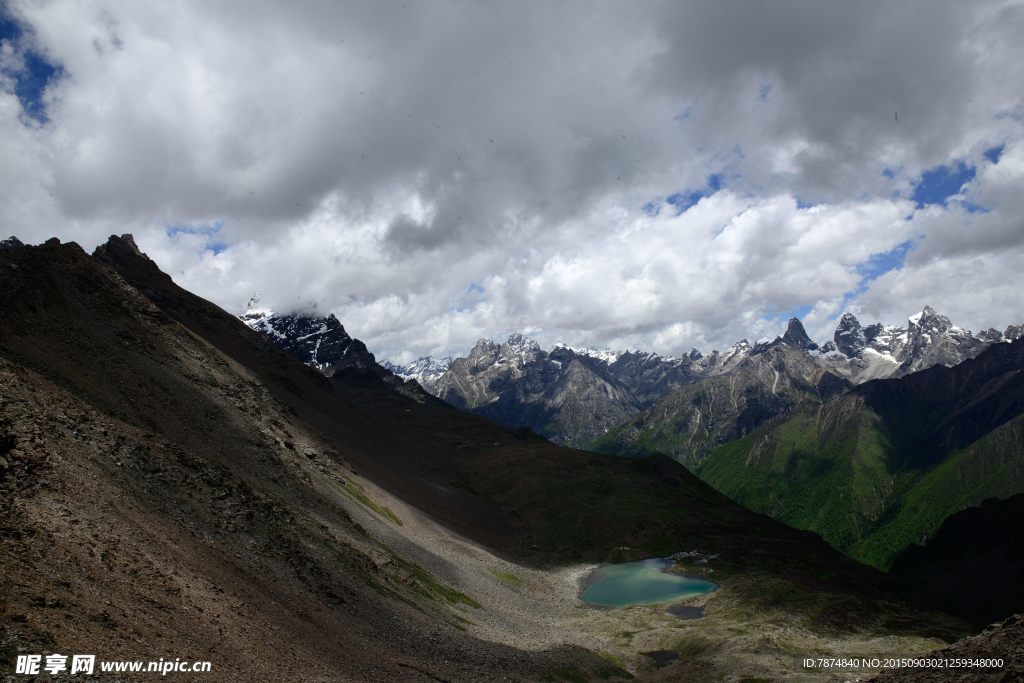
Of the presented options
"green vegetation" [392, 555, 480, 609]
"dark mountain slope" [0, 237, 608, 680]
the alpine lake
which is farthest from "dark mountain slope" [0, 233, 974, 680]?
the alpine lake

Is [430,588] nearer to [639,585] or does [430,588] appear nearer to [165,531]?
[165,531]

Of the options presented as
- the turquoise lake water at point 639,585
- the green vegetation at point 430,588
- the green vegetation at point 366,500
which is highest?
the green vegetation at point 366,500

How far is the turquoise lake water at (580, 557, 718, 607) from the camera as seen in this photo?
126 m

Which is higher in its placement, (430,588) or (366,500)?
(366,500)

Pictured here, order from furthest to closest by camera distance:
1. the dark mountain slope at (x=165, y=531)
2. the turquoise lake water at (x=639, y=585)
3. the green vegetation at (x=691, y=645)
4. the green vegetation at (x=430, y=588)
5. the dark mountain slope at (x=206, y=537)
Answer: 1. the turquoise lake water at (x=639, y=585)
2. the green vegetation at (x=691, y=645)
3. the green vegetation at (x=430, y=588)
4. the dark mountain slope at (x=206, y=537)
5. the dark mountain slope at (x=165, y=531)

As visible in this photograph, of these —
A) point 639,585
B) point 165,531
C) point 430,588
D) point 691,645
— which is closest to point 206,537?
point 165,531

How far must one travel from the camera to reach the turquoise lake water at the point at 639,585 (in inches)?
4973

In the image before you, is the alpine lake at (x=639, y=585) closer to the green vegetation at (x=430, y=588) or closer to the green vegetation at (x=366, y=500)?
the green vegetation at (x=430, y=588)

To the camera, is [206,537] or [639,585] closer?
[206,537]

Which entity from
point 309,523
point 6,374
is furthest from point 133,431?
point 309,523

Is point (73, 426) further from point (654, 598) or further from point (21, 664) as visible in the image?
point (654, 598)

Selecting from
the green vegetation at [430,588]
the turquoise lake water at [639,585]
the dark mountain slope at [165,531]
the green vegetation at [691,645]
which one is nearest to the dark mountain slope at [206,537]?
the dark mountain slope at [165,531]

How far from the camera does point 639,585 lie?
13762 centimetres

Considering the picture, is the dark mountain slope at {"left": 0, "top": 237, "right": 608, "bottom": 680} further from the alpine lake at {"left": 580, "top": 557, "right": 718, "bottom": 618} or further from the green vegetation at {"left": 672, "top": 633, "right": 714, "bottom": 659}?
the alpine lake at {"left": 580, "top": 557, "right": 718, "bottom": 618}
